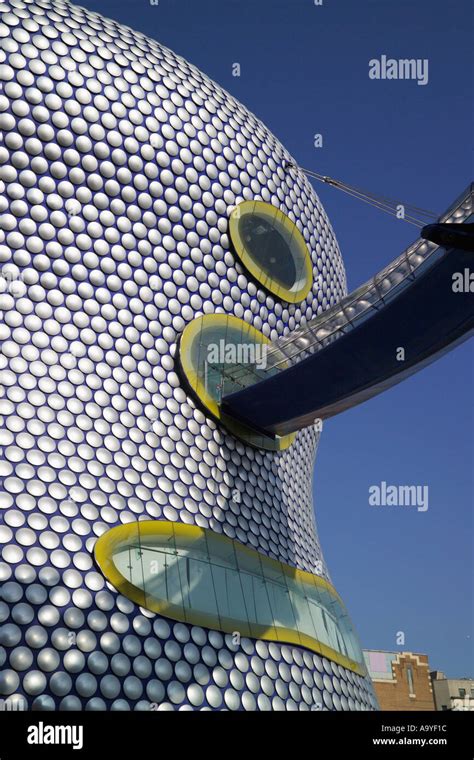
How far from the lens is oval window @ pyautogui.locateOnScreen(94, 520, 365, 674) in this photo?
42.1ft

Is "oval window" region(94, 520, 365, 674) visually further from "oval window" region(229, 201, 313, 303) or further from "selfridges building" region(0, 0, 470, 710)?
"oval window" region(229, 201, 313, 303)

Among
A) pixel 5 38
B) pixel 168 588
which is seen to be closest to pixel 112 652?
pixel 168 588

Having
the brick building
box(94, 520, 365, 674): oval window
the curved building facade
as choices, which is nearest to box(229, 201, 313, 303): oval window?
the curved building facade

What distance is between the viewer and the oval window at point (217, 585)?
42.1 ft

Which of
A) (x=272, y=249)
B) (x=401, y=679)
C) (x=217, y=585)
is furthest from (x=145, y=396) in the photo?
(x=401, y=679)

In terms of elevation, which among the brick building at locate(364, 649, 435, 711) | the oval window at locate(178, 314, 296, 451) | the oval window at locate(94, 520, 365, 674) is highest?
the oval window at locate(178, 314, 296, 451)

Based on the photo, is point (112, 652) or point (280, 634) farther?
point (280, 634)

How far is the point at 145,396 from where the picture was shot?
48.6 ft

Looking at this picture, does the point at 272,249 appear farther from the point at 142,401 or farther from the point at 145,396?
the point at 142,401

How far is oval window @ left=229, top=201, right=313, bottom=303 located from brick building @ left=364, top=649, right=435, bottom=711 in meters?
23.2

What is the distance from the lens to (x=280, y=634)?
1423 cm

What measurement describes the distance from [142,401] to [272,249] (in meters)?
5.01

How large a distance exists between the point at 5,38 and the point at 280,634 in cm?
1119
